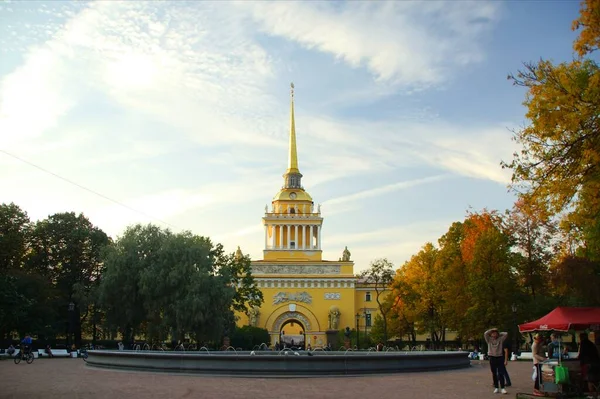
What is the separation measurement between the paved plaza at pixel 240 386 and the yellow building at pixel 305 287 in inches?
1907

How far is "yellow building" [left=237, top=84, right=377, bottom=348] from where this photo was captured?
234 feet

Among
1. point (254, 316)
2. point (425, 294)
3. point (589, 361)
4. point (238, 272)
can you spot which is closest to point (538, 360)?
point (589, 361)

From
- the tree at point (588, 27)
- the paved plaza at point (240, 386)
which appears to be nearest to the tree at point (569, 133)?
the tree at point (588, 27)

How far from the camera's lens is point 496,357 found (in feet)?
54.5

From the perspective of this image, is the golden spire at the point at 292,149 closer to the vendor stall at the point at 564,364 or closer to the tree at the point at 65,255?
the tree at the point at 65,255

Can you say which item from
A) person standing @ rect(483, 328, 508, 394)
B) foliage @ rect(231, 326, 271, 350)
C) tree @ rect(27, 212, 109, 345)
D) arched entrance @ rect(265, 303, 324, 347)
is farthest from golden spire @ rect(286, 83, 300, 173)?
person standing @ rect(483, 328, 508, 394)

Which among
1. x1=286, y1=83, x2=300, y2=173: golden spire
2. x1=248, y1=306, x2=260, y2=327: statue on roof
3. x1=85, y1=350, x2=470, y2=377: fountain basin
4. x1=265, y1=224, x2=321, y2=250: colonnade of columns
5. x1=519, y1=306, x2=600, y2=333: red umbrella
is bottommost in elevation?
x1=85, y1=350, x2=470, y2=377: fountain basin

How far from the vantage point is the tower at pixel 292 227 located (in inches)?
3093

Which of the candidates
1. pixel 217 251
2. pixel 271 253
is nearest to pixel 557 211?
pixel 217 251

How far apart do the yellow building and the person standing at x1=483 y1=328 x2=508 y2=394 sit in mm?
51537

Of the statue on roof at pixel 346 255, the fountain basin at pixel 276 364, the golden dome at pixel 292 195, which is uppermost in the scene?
the golden dome at pixel 292 195

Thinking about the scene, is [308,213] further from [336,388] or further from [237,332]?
[336,388]

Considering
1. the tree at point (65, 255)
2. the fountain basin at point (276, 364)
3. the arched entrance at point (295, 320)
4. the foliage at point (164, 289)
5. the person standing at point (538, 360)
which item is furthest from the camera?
the arched entrance at point (295, 320)

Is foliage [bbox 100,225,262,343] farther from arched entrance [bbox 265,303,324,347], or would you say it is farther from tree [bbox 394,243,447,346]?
arched entrance [bbox 265,303,324,347]
